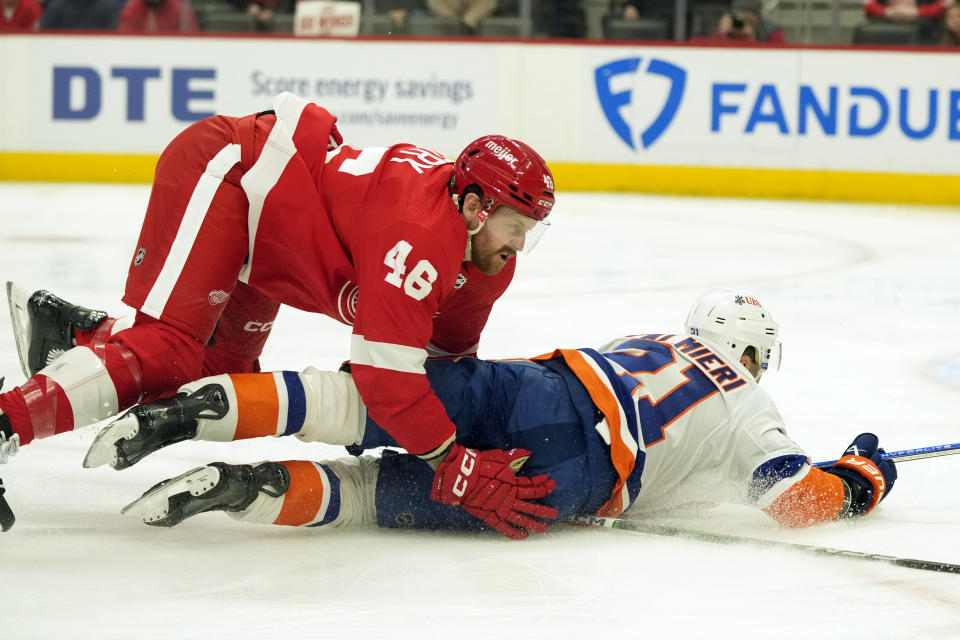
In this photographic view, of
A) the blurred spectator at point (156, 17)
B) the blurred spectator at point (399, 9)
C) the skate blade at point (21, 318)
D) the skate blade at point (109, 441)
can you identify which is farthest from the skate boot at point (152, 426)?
the blurred spectator at point (156, 17)

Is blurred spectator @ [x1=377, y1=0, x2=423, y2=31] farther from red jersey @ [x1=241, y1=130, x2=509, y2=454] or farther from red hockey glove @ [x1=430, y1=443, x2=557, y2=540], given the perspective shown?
red hockey glove @ [x1=430, y1=443, x2=557, y2=540]

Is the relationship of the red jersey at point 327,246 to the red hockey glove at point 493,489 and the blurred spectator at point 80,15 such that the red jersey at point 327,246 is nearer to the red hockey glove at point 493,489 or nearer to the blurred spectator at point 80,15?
the red hockey glove at point 493,489

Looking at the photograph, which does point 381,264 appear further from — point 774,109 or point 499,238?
point 774,109

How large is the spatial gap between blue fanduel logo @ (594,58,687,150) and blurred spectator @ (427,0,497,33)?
38.1 inches

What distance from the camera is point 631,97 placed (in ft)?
33.2

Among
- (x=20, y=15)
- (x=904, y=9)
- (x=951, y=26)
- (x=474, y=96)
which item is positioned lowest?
(x=474, y=96)

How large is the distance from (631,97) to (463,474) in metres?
7.74

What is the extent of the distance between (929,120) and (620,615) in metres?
8.19

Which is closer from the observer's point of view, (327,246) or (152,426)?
(152,426)

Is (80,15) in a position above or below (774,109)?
above

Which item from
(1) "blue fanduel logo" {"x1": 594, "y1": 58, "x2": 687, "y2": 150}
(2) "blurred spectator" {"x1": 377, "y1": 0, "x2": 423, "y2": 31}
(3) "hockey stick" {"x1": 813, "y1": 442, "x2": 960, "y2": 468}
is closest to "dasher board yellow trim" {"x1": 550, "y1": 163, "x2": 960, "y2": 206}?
(1) "blue fanduel logo" {"x1": 594, "y1": 58, "x2": 687, "y2": 150}

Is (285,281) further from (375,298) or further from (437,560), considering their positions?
(437,560)

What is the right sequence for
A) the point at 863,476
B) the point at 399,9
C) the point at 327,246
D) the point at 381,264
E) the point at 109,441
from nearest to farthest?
the point at 109,441 → the point at 381,264 → the point at 327,246 → the point at 863,476 → the point at 399,9

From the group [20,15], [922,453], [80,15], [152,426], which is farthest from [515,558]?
[20,15]
